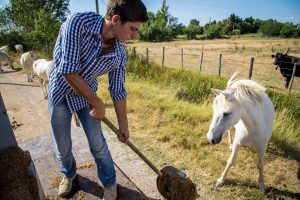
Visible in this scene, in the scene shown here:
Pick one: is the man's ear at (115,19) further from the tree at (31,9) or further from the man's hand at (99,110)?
the tree at (31,9)

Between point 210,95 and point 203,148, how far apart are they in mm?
3683

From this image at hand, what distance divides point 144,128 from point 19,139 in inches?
88.7

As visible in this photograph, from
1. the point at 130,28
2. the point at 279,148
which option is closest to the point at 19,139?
the point at 130,28

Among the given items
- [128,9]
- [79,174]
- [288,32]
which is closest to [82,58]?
[128,9]

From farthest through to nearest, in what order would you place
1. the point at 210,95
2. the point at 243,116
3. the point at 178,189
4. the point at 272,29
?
the point at 272,29 < the point at 210,95 < the point at 243,116 < the point at 178,189

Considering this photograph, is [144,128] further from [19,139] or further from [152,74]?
[152,74]

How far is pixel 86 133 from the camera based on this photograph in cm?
264

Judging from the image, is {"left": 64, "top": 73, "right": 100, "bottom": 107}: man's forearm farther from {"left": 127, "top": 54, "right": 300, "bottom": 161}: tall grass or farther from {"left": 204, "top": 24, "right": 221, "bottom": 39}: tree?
{"left": 204, "top": 24, "right": 221, "bottom": 39}: tree

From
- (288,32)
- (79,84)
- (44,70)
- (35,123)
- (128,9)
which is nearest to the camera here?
(128,9)

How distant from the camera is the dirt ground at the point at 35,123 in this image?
3.57 meters

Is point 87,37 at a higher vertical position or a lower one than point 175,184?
higher

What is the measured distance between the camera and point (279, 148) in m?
4.70

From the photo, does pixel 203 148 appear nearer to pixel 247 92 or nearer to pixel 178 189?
pixel 247 92

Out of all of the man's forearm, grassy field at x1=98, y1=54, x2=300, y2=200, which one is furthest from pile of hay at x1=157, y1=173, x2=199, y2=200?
the man's forearm
